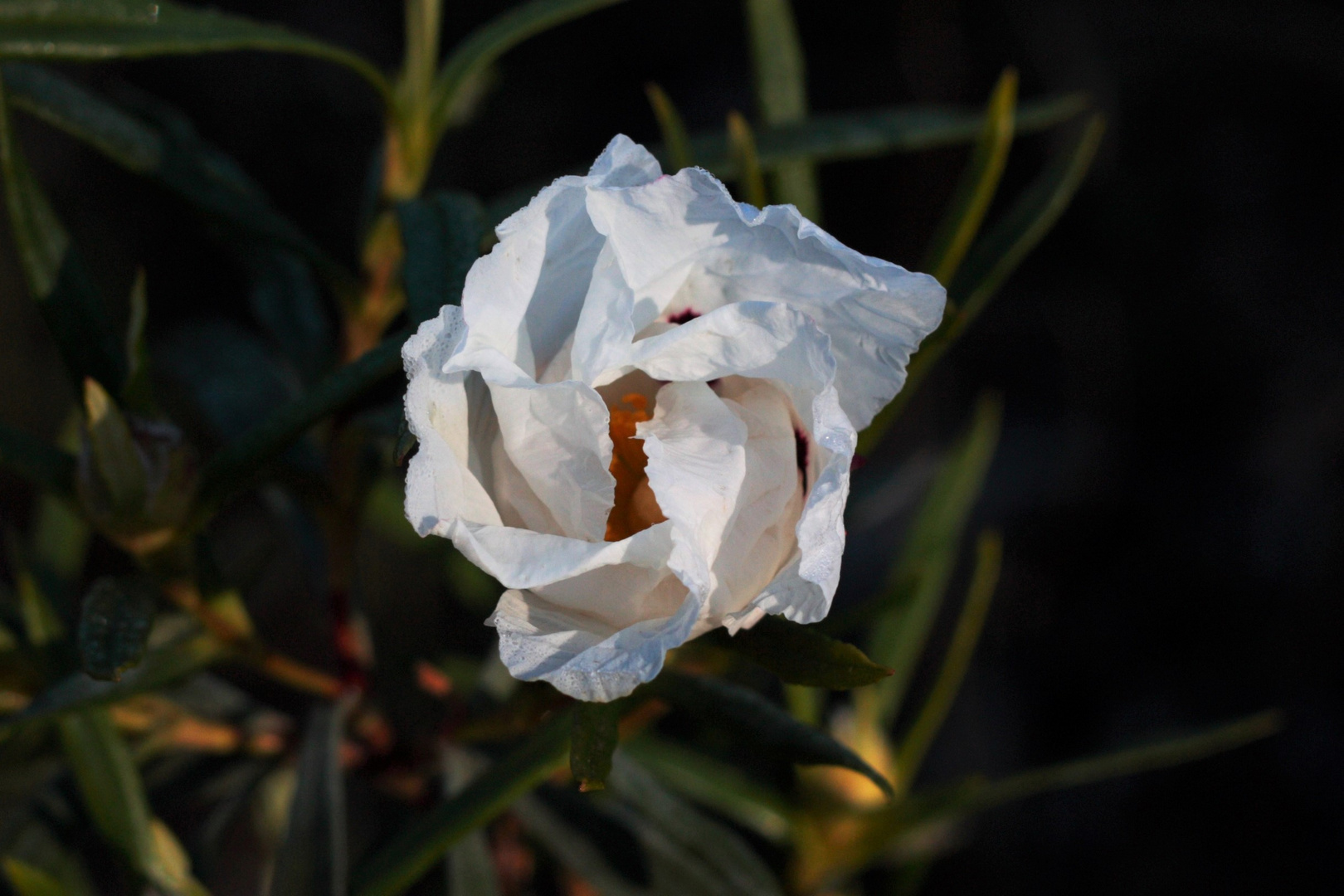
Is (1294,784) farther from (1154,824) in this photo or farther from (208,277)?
(208,277)

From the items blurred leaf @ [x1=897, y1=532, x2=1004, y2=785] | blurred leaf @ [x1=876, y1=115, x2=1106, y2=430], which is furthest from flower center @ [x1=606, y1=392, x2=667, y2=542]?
blurred leaf @ [x1=897, y1=532, x2=1004, y2=785]

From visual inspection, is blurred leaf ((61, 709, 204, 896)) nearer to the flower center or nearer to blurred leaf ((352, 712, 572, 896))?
blurred leaf ((352, 712, 572, 896))

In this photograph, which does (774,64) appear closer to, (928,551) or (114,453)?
(928,551)

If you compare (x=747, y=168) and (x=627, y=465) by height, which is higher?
(x=747, y=168)

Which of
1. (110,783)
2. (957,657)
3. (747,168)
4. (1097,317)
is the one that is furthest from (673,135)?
(1097,317)

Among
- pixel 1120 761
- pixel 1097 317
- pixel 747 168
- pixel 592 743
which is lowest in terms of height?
pixel 1097 317
